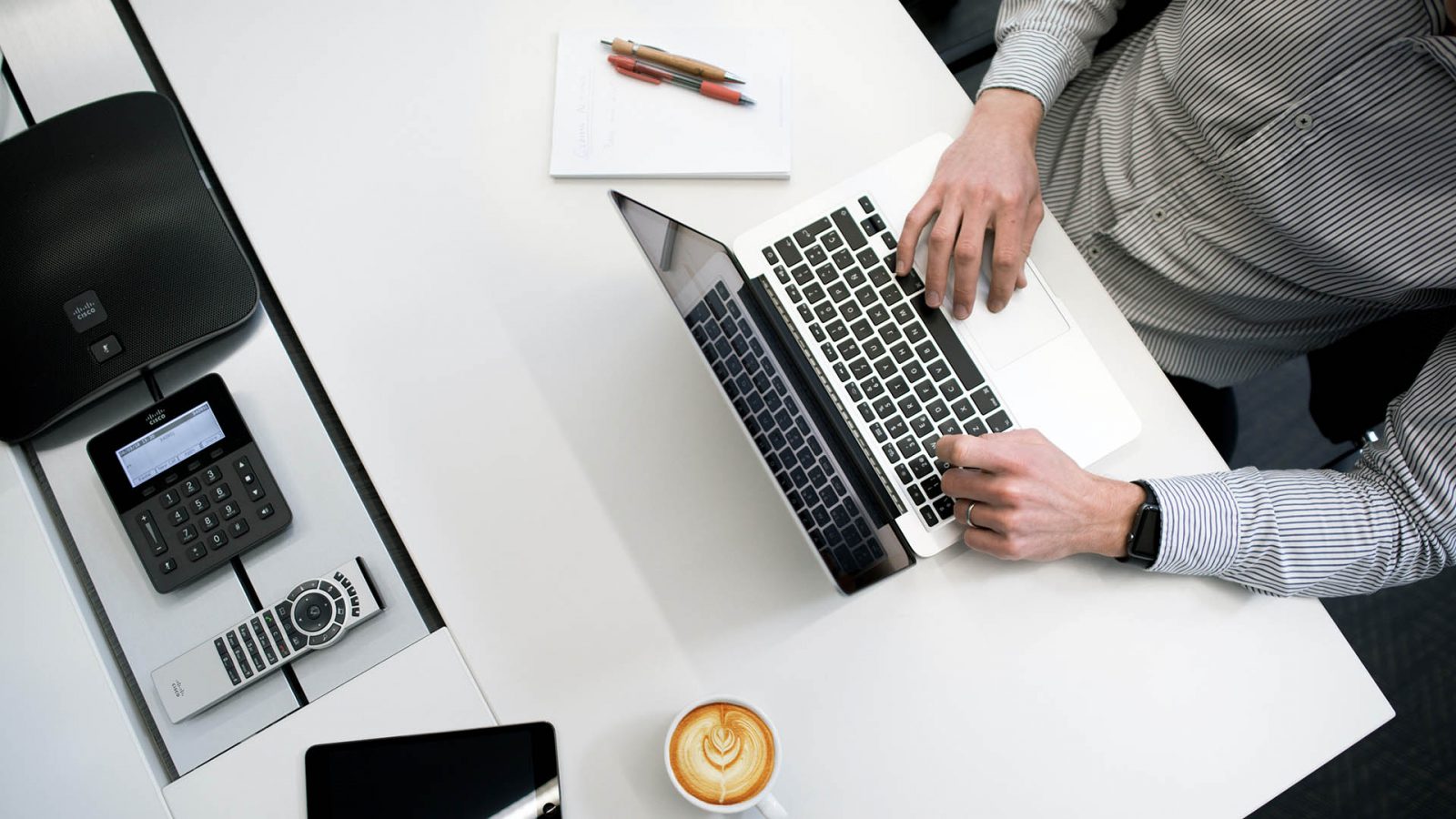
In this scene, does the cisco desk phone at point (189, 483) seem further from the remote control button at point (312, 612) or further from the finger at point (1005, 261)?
the finger at point (1005, 261)

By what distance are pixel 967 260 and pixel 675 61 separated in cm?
36

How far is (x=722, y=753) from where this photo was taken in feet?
2.27

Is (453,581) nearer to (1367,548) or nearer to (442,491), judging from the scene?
(442,491)

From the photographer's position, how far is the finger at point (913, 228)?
0.79 meters

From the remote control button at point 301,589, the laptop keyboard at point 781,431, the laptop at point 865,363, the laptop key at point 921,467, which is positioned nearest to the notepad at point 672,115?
the laptop at point 865,363

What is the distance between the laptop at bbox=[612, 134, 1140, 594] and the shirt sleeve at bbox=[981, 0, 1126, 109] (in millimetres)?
147

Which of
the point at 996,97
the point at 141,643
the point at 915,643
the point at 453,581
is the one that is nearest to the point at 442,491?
the point at 453,581

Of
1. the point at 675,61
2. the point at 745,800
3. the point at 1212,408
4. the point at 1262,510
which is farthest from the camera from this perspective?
the point at 1212,408

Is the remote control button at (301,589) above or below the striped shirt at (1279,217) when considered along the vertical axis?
above

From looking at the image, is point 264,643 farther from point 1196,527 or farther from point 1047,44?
point 1047,44

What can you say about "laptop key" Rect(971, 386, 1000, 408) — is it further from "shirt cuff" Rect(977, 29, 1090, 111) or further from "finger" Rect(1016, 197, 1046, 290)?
"shirt cuff" Rect(977, 29, 1090, 111)

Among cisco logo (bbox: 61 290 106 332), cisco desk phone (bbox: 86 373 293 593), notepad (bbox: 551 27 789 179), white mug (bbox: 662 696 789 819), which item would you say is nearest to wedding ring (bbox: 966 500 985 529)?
white mug (bbox: 662 696 789 819)

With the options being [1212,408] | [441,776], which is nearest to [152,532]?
[441,776]

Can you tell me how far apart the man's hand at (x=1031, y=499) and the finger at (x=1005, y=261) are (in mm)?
132
